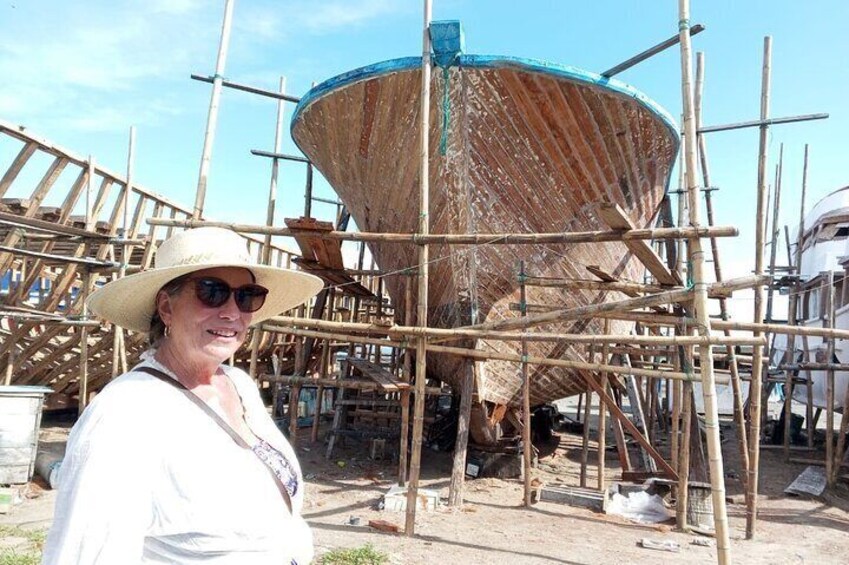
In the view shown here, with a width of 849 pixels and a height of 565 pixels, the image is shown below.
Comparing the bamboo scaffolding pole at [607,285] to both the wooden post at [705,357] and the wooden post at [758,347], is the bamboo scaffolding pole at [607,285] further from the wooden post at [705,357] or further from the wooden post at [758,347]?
the wooden post at [705,357]

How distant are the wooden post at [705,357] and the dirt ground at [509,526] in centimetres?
147

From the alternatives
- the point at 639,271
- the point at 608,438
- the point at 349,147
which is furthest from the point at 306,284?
the point at 608,438

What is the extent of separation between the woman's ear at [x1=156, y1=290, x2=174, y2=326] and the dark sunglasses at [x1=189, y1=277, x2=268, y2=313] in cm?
10

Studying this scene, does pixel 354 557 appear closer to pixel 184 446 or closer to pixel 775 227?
pixel 184 446

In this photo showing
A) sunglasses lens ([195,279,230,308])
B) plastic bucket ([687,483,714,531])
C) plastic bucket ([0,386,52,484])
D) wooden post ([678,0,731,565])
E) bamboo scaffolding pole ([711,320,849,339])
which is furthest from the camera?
plastic bucket ([0,386,52,484])

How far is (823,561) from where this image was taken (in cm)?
545

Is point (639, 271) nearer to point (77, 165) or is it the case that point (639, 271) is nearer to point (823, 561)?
point (823, 561)

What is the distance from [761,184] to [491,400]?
377 centimetres

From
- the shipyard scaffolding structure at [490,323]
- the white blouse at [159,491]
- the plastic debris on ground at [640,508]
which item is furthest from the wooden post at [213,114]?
the plastic debris on ground at [640,508]

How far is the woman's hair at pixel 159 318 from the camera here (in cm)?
177

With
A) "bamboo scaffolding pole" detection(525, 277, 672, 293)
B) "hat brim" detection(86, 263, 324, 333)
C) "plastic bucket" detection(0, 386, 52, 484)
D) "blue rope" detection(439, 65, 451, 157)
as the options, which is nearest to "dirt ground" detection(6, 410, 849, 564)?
"plastic bucket" detection(0, 386, 52, 484)

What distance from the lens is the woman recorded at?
Result: 1222 millimetres

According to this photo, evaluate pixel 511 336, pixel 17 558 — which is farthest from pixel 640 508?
pixel 17 558

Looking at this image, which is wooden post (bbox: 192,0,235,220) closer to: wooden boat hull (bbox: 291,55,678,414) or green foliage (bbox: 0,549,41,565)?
wooden boat hull (bbox: 291,55,678,414)
